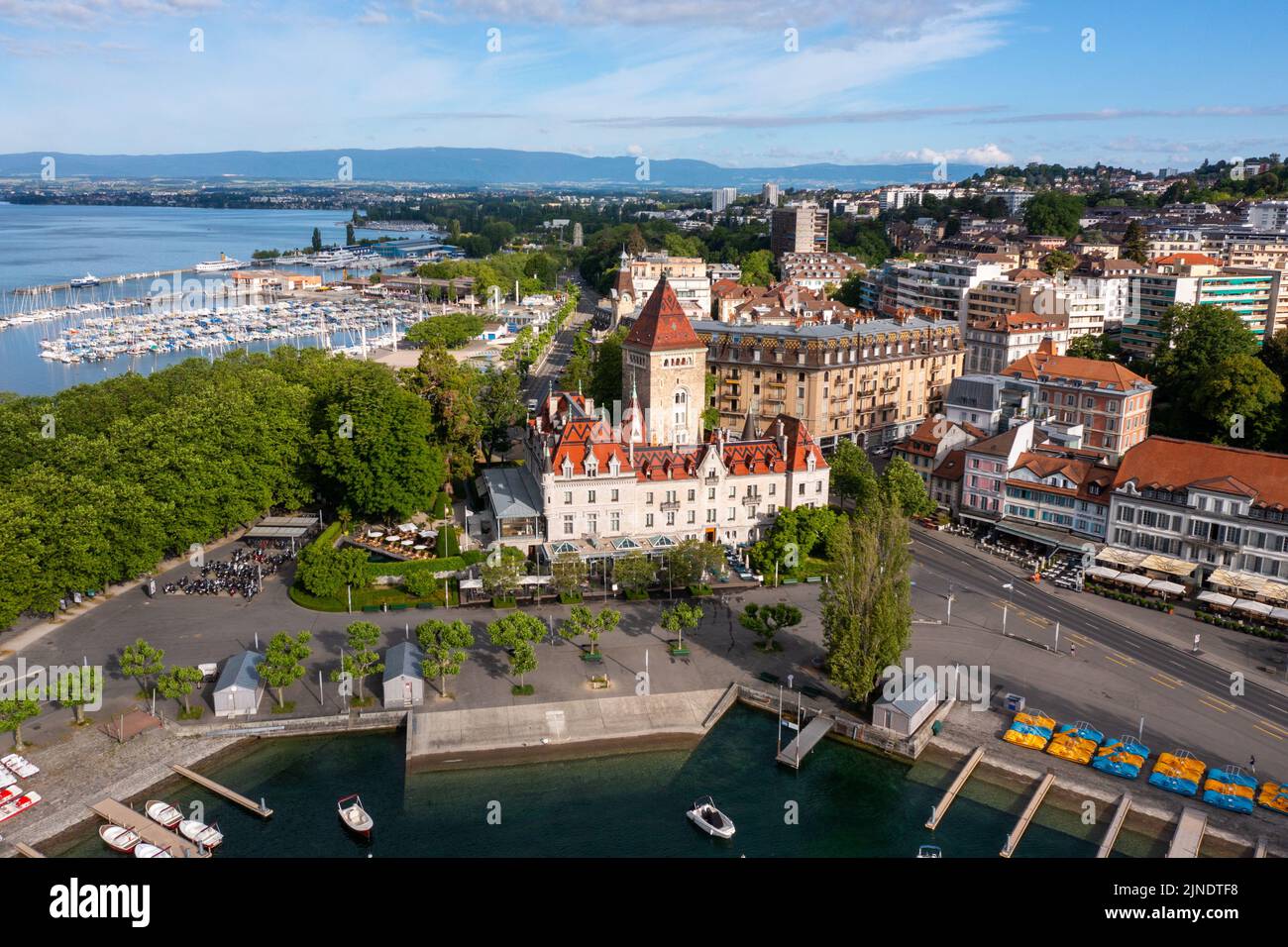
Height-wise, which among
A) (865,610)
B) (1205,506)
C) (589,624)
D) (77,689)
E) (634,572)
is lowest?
(77,689)

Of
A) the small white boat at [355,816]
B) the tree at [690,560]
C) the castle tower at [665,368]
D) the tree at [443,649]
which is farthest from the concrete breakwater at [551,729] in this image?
the castle tower at [665,368]

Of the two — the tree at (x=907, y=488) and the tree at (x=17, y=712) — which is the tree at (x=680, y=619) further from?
the tree at (x=17, y=712)

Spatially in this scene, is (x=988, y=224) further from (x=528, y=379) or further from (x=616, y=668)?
(x=616, y=668)

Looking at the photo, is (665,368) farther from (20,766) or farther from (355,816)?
(20,766)

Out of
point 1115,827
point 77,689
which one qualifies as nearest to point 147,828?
point 77,689

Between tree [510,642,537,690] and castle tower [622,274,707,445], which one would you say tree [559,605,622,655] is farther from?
castle tower [622,274,707,445]
